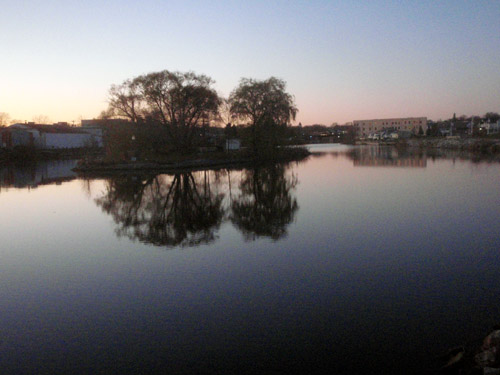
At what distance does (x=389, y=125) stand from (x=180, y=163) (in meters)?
117

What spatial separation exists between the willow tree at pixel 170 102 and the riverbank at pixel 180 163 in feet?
9.58

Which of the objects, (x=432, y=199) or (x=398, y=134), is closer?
(x=432, y=199)

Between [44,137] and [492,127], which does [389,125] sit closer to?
[492,127]

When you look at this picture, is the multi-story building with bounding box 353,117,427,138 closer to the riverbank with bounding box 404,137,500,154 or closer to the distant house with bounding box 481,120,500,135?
the distant house with bounding box 481,120,500,135

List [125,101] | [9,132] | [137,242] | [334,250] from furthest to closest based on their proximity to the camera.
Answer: [9,132] < [125,101] < [137,242] < [334,250]

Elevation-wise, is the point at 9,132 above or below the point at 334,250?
above

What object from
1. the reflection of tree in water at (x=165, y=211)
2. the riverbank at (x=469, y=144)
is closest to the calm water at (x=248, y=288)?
the reflection of tree in water at (x=165, y=211)

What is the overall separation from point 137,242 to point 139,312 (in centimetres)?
381

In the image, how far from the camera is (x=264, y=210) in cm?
1273

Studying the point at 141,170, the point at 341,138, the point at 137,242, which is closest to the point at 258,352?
the point at 137,242

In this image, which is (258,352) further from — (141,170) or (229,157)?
(229,157)

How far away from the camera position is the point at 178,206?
545 inches

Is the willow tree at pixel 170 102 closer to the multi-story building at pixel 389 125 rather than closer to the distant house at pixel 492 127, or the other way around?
the distant house at pixel 492 127

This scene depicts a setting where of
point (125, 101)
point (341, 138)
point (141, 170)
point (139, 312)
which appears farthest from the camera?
point (341, 138)
